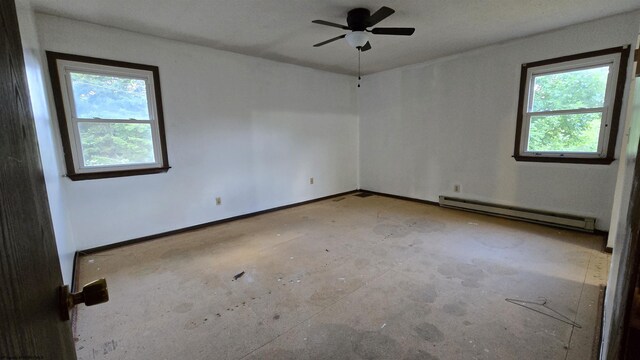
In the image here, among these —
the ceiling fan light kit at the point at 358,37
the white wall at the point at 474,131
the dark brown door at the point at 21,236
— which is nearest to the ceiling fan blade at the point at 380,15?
the ceiling fan light kit at the point at 358,37

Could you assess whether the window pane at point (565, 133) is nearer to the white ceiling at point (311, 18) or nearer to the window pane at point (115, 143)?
the white ceiling at point (311, 18)

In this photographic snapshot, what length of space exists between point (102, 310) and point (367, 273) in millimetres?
2100

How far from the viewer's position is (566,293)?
207cm

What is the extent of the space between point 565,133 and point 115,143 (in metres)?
5.32

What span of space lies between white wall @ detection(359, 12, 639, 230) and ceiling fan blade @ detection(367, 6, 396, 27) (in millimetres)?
2196

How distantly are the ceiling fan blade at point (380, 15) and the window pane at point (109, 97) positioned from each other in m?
2.64

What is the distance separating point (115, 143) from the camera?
305 cm

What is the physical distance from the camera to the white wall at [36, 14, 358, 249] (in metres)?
2.93

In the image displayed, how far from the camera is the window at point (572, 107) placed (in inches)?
115

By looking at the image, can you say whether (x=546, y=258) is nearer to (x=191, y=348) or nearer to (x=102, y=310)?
(x=191, y=348)

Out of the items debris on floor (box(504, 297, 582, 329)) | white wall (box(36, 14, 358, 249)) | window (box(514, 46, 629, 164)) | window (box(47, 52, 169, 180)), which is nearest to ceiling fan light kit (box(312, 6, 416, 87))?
white wall (box(36, 14, 358, 249))

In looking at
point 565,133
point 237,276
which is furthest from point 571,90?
point 237,276

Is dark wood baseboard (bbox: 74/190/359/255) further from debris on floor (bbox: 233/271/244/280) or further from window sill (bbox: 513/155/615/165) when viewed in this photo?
window sill (bbox: 513/155/615/165)

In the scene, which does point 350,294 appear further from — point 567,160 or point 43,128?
point 567,160
